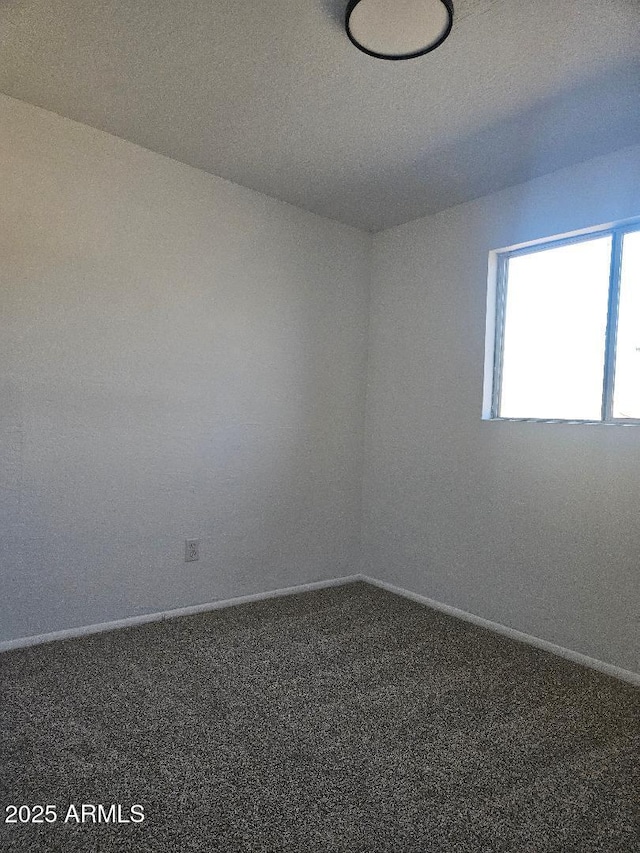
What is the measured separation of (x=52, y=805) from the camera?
62.5 inches

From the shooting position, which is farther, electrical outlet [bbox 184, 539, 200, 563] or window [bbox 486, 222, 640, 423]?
electrical outlet [bbox 184, 539, 200, 563]

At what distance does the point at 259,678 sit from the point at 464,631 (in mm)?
1233

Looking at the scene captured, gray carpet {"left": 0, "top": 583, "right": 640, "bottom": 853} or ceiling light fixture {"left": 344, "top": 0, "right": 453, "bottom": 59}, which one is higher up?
ceiling light fixture {"left": 344, "top": 0, "right": 453, "bottom": 59}

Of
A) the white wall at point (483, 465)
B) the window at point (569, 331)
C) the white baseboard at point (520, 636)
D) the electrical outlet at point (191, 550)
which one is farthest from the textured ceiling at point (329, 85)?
the white baseboard at point (520, 636)

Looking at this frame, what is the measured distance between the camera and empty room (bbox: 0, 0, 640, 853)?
1.81m

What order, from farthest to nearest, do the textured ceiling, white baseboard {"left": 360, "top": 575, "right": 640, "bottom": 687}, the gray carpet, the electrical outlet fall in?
1. the electrical outlet
2. white baseboard {"left": 360, "top": 575, "right": 640, "bottom": 687}
3. the textured ceiling
4. the gray carpet

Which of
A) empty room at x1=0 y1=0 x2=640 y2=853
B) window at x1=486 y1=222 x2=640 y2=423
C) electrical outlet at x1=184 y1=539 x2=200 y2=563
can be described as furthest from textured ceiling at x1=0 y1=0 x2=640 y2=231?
electrical outlet at x1=184 y1=539 x2=200 y2=563

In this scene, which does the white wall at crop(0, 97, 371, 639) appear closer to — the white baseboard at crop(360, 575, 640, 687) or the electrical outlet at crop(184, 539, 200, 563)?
the electrical outlet at crop(184, 539, 200, 563)

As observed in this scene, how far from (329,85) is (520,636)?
2767mm

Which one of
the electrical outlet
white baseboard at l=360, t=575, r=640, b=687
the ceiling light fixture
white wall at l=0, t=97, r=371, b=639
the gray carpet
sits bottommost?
white baseboard at l=360, t=575, r=640, b=687

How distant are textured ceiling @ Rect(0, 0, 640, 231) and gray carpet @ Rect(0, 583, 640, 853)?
7.97ft

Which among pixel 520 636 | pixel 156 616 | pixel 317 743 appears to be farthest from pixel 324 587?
pixel 317 743

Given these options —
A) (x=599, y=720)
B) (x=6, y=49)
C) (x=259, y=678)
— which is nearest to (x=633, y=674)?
→ (x=599, y=720)

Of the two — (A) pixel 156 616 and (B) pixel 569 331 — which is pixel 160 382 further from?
(B) pixel 569 331
